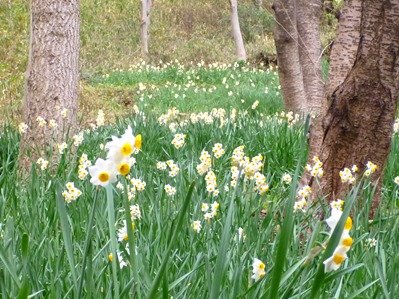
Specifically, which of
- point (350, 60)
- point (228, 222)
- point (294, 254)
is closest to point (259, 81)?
point (350, 60)

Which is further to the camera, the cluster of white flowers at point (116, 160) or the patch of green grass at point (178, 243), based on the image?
the patch of green grass at point (178, 243)

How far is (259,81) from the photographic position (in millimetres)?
14594

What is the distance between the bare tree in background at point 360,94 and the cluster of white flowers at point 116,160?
195 cm

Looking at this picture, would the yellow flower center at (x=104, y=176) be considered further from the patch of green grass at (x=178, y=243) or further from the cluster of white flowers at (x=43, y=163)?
the cluster of white flowers at (x=43, y=163)

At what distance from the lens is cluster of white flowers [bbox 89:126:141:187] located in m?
1.26

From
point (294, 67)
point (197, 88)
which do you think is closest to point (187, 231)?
point (294, 67)

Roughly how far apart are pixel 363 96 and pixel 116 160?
2.27 meters

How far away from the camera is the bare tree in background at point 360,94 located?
327cm

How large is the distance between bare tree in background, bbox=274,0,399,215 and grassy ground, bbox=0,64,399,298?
15 centimetres

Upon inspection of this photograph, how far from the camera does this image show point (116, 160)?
128 centimetres

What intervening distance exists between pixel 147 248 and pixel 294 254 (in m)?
0.53

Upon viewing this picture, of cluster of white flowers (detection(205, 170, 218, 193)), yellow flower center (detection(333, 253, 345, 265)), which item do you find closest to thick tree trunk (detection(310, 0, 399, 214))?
cluster of white flowers (detection(205, 170, 218, 193))

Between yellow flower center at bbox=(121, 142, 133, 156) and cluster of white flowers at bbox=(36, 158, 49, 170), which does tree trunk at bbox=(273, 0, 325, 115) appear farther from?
yellow flower center at bbox=(121, 142, 133, 156)

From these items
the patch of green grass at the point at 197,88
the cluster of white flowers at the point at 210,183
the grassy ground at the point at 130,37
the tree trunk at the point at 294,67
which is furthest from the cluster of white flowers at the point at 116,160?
the grassy ground at the point at 130,37
